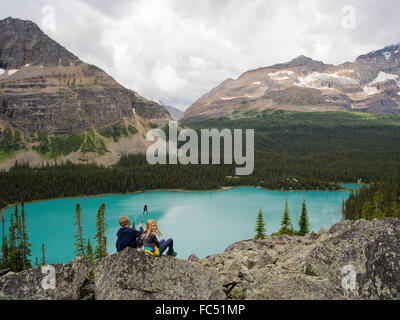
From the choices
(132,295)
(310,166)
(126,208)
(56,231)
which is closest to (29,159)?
(126,208)

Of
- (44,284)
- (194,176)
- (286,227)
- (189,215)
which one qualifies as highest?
(44,284)

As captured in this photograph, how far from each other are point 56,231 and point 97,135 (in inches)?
5705

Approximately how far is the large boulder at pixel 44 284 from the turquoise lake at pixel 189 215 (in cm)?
3582

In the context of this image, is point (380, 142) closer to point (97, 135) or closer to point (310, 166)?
point (310, 166)

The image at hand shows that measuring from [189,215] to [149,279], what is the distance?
68112 mm

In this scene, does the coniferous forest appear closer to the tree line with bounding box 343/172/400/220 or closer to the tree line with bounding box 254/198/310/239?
the tree line with bounding box 343/172/400/220

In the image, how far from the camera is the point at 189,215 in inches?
3007

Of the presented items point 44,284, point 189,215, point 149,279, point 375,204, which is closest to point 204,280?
point 149,279

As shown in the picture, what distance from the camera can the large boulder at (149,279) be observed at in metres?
8.80

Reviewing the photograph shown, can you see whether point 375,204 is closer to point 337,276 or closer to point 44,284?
point 337,276

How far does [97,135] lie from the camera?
198 meters

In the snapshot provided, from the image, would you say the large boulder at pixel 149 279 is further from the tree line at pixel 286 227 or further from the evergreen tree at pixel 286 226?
the evergreen tree at pixel 286 226

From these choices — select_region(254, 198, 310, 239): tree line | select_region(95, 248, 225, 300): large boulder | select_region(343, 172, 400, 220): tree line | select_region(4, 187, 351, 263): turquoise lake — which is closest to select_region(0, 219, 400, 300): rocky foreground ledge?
select_region(95, 248, 225, 300): large boulder

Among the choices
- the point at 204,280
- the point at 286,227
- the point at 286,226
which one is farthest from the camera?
the point at 286,226
